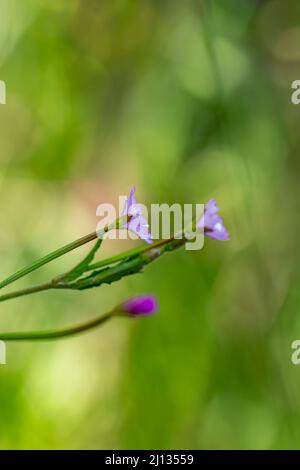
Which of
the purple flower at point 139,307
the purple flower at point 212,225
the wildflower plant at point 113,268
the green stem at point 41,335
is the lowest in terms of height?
the green stem at point 41,335

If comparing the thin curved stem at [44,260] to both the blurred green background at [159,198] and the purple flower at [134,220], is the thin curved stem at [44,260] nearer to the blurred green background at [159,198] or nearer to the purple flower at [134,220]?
the purple flower at [134,220]

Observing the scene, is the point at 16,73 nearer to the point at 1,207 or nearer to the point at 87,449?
the point at 1,207

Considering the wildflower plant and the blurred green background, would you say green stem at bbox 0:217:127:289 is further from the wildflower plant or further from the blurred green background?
the blurred green background

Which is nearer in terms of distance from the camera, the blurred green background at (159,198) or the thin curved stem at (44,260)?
the thin curved stem at (44,260)

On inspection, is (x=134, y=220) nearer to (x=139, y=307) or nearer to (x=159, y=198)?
(x=139, y=307)

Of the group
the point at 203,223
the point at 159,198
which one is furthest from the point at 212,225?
the point at 159,198

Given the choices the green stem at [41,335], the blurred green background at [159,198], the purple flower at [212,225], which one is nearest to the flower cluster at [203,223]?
the purple flower at [212,225]
